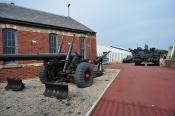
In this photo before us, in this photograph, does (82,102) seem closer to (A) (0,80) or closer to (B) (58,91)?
(B) (58,91)

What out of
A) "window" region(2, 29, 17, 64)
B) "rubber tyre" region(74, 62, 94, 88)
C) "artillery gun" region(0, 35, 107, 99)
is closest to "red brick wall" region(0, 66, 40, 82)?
"window" region(2, 29, 17, 64)

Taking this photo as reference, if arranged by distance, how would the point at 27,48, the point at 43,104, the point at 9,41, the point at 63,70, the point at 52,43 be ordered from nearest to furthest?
the point at 43,104 < the point at 63,70 < the point at 9,41 < the point at 27,48 < the point at 52,43

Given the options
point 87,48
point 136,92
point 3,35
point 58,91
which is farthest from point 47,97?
point 87,48

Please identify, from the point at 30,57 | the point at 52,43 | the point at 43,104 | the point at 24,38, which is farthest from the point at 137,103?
the point at 52,43

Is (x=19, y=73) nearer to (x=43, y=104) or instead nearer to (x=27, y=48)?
(x=27, y=48)

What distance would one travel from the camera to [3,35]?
1298 cm

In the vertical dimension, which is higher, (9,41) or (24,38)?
(24,38)

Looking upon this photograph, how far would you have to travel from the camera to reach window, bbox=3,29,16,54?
13.0 m

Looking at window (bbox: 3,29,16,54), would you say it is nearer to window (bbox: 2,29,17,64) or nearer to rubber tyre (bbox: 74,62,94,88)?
window (bbox: 2,29,17,64)

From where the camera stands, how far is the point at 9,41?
43.5 ft

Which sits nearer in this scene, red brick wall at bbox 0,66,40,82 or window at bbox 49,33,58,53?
red brick wall at bbox 0,66,40,82

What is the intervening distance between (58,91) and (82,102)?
113 cm

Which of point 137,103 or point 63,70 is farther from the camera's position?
point 63,70

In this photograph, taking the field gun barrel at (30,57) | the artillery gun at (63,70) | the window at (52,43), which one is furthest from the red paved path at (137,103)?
the window at (52,43)
